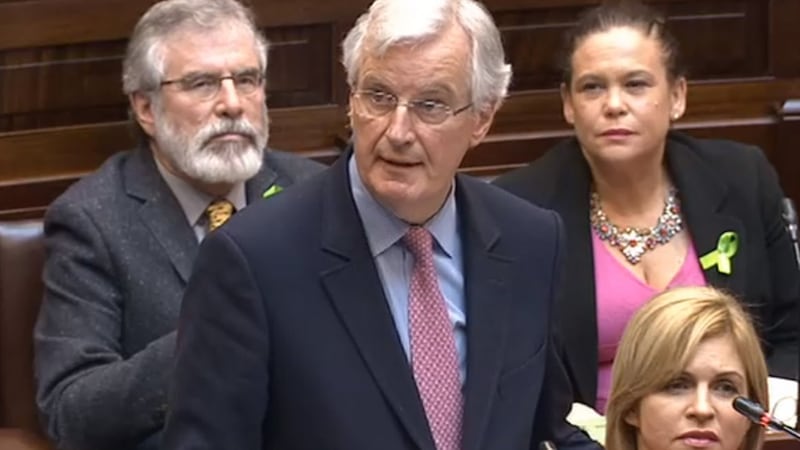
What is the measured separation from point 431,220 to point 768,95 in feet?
6.10

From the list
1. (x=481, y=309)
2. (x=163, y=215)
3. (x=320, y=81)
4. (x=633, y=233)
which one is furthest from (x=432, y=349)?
(x=320, y=81)

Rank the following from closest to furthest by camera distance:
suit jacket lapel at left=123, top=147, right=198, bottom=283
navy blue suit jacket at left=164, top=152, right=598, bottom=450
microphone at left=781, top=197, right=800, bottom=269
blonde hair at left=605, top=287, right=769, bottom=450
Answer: navy blue suit jacket at left=164, top=152, right=598, bottom=450
blonde hair at left=605, top=287, right=769, bottom=450
suit jacket lapel at left=123, top=147, right=198, bottom=283
microphone at left=781, top=197, right=800, bottom=269

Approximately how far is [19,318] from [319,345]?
1.04 meters

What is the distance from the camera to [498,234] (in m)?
1.93

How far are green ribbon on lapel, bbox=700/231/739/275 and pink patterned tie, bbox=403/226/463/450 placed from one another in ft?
3.91

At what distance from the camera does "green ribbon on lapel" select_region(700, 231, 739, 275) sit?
2.97 m

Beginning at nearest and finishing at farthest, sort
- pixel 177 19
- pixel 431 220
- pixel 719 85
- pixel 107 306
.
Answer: pixel 431 220 → pixel 107 306 → pixel 177 19 → pixel 719 85

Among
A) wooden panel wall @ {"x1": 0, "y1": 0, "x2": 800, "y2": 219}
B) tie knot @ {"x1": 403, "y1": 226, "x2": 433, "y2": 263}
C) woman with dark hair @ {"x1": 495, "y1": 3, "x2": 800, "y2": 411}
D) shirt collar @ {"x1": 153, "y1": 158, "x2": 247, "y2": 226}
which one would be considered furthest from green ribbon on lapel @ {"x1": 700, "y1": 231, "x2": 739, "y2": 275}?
tie knot @ {"x1": 403, "y1": 226, "x2": 433, "y2": 263}

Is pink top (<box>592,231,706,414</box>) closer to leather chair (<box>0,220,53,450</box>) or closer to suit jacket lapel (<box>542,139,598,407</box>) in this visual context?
suit jacket lapel (<box>542,139,598,407</box>)

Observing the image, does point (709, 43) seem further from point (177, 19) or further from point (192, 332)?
point (192, 332)

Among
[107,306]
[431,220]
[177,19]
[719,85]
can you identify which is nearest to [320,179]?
[431,220]

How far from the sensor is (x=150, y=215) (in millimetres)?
2668

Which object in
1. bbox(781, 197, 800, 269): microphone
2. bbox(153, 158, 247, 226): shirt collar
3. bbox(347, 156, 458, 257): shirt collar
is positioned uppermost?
bbox(347, 156, 458, 257): shirt collar

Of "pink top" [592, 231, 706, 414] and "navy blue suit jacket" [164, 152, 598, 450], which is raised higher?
"navy blue suit jacket" [164, 152, 598, 450]
